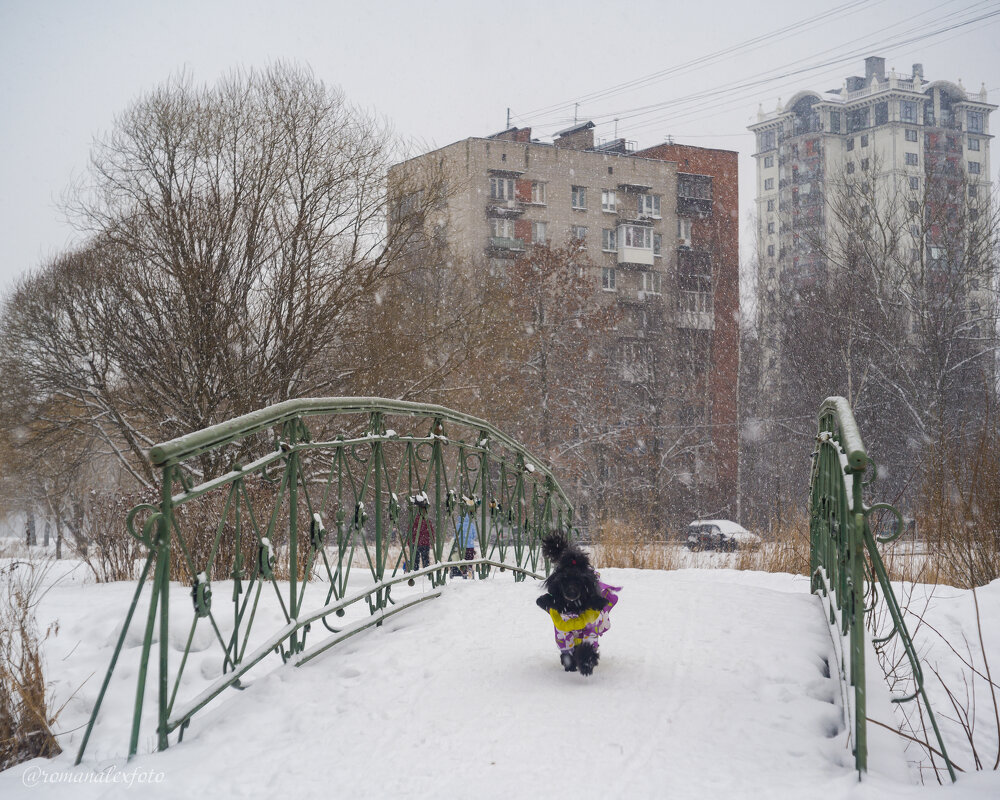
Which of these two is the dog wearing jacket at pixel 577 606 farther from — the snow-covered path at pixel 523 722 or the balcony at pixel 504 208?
the balcony at pixel 504 208

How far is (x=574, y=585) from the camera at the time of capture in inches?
160

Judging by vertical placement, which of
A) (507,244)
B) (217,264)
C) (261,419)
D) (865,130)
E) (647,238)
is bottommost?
(261,419)

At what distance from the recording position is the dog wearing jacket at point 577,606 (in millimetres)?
4102

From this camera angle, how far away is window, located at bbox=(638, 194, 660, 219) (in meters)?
47.9

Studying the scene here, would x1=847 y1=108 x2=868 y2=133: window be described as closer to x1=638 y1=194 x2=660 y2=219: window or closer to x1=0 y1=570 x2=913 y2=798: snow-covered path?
x1=638 y1=194 x2=660 y2=219: window

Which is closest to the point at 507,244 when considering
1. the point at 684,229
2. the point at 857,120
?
the point at 684,229

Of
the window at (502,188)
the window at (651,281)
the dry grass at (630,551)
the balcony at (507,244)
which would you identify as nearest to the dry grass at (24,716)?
the dry grass at (630,551)

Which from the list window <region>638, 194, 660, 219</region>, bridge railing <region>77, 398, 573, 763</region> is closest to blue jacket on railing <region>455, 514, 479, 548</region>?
bridge railing <region>77, 398, 573, 763</region>

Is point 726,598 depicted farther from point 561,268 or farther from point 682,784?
point 561,268

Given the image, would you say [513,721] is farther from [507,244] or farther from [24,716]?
[507,244]

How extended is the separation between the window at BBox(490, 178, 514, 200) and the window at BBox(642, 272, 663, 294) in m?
8.09

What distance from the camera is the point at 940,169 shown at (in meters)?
32.3

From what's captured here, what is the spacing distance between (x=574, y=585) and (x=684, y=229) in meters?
47.5

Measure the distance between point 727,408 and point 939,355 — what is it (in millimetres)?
14511
